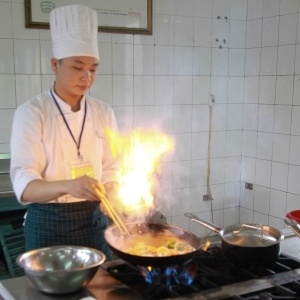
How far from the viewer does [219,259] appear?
1543 mm

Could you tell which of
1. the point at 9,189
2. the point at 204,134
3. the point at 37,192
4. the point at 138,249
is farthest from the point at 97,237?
the point at 204,134

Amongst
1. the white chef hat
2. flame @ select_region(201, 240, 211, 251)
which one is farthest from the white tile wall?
flame @ select_region(201, 240, 211, 251)

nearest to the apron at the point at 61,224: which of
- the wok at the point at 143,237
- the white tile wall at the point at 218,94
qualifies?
the wok at the point at 143,237

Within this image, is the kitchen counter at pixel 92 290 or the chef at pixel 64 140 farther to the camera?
the chef at pixel 64 140

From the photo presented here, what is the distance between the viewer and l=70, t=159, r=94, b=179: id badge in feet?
6.12

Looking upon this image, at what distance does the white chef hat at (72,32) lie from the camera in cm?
185

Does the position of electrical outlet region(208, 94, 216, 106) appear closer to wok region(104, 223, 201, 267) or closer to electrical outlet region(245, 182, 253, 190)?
electrical outlet region(245, 182, 253, 190)

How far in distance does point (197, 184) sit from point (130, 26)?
134 cm

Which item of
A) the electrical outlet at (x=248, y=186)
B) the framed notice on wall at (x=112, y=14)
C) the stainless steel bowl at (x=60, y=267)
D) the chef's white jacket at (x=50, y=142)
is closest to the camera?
the stainless steel bowl at (x=60, y=267)

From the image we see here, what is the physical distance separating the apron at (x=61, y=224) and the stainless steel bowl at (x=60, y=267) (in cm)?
45

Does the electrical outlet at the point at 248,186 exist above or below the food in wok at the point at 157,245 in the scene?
below

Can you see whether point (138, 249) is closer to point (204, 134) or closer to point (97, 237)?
point (97, 237)

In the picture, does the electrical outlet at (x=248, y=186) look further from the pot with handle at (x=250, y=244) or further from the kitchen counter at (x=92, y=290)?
the kitchen counter at (x=92, y=290)

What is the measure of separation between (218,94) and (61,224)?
Answer: 2.26m
